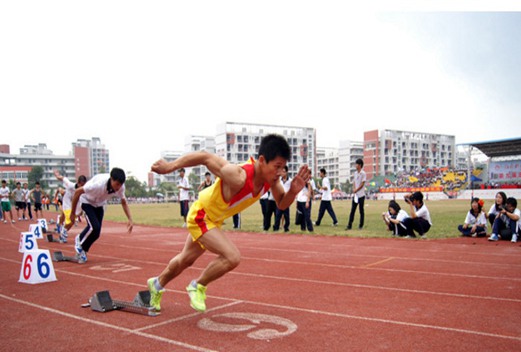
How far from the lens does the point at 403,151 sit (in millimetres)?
119625

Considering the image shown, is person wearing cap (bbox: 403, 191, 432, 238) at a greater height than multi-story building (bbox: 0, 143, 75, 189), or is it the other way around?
multi-story building (bbox: 0, 143, 75, 189)

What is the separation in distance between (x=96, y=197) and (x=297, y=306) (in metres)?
4.60

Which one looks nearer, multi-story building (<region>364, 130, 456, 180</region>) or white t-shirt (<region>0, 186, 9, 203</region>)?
white t-shirt (<region>0, 186, 9, 203</region>)

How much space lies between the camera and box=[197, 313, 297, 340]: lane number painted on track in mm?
3752

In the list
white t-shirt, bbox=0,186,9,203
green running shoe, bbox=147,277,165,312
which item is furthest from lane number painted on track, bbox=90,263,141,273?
white t-shirt, bbox=0,186,9,203

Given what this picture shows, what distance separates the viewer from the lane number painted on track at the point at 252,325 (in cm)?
375

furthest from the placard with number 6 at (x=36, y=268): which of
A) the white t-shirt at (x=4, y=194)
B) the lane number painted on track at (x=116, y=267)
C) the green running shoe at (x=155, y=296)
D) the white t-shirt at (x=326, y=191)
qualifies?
the white t-shirt at (x=4, y=194)

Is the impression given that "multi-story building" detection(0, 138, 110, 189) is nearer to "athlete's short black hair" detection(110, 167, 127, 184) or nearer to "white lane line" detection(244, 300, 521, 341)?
"athlete's short black hair" detection(110, 167, 127, 184)

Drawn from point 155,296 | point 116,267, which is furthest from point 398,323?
point 116,267

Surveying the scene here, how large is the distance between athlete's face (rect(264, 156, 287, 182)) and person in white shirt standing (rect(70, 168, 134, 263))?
3.74 m

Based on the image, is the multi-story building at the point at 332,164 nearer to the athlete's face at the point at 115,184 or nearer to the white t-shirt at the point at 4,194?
the white t-shirt at the point at 4,194

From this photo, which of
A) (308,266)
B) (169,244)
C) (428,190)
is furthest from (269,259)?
(428,190)

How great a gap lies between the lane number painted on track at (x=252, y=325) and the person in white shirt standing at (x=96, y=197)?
10.3 feet

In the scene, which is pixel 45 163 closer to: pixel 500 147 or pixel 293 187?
pixel 500 147
